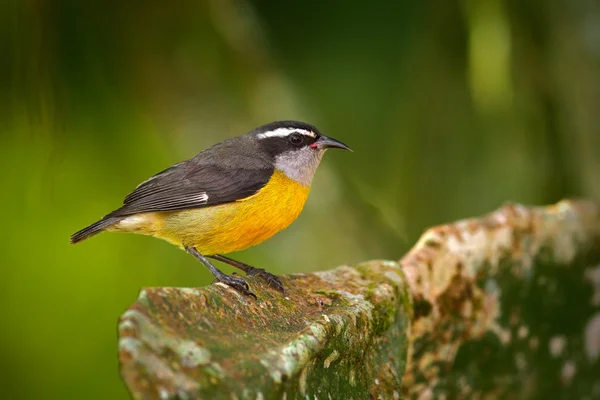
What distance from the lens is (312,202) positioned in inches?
238

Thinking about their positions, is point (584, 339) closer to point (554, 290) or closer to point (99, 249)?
point (554, 290)

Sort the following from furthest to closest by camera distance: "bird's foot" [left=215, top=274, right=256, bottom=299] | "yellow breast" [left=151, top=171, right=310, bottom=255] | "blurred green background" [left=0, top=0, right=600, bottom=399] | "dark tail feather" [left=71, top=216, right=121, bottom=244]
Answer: "blurred green background" [left=0, top=0, right=600, bottom=399] → "dark tail feather" [left=71, top=216, right=121, bottom=244] → "yellow breast" [left=151, top=171, right=310, bottom=255] → "bird's foot" [left=215, top=274, right=256, bottom=299]

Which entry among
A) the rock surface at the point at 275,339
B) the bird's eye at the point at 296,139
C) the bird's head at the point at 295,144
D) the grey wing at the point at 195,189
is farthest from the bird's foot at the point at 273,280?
the bird's eye at the point at 296,139

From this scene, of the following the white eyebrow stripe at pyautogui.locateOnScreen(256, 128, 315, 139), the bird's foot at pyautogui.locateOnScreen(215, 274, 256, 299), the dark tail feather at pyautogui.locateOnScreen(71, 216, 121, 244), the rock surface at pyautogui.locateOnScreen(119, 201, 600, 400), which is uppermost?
the white eyebrow stripe at pyautogui.locateOnScreen(256, 128, 315, 139)

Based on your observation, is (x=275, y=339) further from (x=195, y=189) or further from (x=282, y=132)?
(x=282, y=132)

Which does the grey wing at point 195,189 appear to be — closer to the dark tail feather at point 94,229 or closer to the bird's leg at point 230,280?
the dark tail feather at point 94,229

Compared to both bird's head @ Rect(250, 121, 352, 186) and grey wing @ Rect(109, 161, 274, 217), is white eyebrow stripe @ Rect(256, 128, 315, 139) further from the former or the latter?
grey wing @ Rect(109, 161, 274, 217)

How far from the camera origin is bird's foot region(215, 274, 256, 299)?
3.02m

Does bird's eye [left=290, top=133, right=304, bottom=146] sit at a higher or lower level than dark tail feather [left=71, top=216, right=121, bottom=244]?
higher

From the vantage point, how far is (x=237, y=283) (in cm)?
322

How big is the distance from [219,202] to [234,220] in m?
0.12

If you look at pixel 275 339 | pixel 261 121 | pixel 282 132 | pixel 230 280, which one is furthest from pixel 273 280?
pixel 261 121

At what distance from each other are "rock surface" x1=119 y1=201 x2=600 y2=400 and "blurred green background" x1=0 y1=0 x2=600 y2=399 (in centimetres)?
183

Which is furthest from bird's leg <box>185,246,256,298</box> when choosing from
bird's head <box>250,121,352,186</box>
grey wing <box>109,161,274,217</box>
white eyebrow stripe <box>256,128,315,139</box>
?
white eyebrow stripe <box>256,128,315,139</box>
